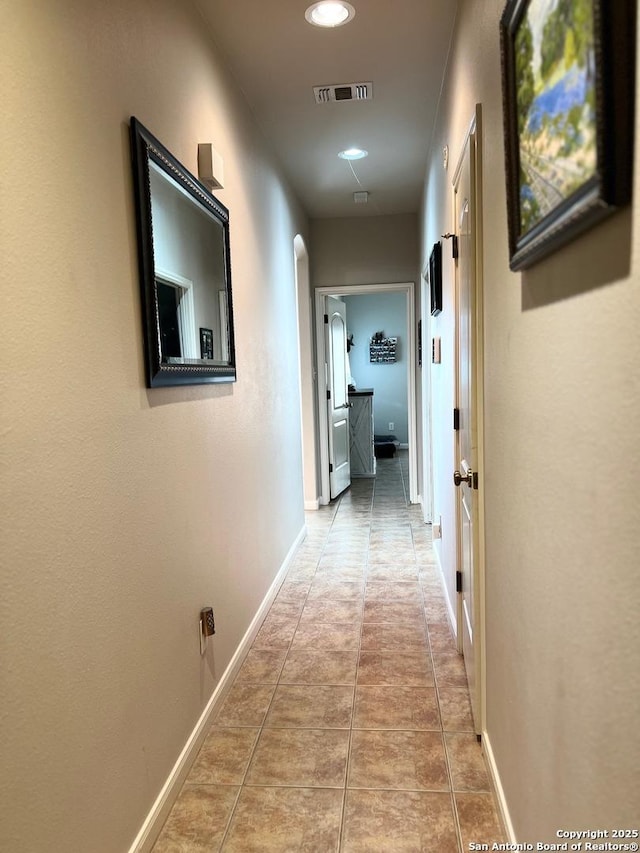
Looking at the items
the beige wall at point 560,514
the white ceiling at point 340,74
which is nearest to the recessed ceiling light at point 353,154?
the white ceiling at point 340,74

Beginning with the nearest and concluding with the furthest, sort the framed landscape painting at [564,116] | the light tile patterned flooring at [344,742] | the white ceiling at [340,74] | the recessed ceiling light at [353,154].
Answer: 1. the framed landscape painting at [564,116]
2. the light tile patterned flooring at [344,742]
3. the white ceiling at [340,74]
4. the recessed ceiling light at [353,154]

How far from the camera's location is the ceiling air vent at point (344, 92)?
9.39 ft

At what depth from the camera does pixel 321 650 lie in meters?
2.66

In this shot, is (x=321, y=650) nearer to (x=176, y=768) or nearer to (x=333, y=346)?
(x=176, y=768)

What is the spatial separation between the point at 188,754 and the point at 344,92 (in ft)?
9.96

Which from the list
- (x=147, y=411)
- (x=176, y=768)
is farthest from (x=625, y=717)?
(x=176, y=768)

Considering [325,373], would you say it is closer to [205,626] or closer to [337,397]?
[337,397]

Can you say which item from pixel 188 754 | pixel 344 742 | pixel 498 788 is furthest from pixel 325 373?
pixel 498 788

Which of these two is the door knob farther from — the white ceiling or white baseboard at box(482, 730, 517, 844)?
the white ceiling

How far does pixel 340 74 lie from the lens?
276 centimetres

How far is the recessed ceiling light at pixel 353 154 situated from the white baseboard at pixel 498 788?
11.1 ft

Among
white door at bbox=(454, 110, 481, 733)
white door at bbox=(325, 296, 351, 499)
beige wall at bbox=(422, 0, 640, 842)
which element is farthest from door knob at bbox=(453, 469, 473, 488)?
white door at bbox=(325, 296, 351, 499)

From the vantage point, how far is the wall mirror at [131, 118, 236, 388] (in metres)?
1.62

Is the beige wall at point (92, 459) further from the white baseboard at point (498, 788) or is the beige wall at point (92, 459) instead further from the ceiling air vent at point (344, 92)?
the white baseboard at point (498, 788)
